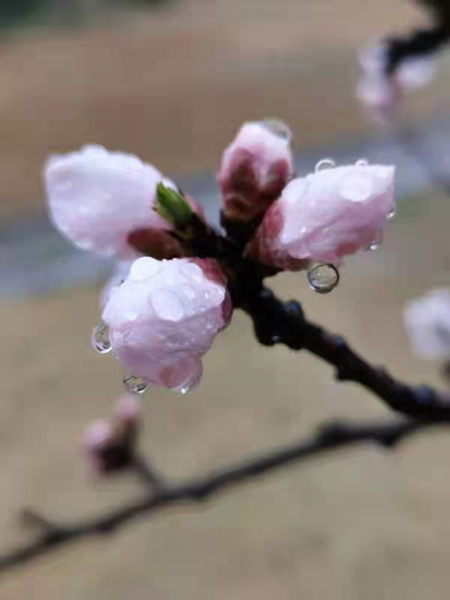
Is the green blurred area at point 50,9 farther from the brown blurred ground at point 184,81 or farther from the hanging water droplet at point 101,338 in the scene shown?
the hanging water droplet at point 101,338

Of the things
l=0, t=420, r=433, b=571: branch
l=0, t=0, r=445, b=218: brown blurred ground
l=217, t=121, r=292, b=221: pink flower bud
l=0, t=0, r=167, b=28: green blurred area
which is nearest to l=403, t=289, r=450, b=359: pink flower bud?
l=0, t=420, r=433, b=571: branch

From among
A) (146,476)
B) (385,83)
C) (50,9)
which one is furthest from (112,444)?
(50,9)

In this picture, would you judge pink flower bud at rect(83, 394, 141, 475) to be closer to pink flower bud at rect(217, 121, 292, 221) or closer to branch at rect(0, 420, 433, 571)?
branch at rect(0, 420, 433, 571)

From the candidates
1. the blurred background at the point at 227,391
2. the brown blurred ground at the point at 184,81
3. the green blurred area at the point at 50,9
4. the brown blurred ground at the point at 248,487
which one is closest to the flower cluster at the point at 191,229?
the blurred background at the point at 227,391

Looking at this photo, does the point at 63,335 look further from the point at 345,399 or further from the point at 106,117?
the point at 106,117

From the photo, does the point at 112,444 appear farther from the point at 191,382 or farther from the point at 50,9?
the point at 50,9

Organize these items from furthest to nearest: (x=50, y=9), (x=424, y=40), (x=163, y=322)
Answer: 1. (x=50, y=9)
2. (x=424, y=40)
3. (x=163, y=322)
